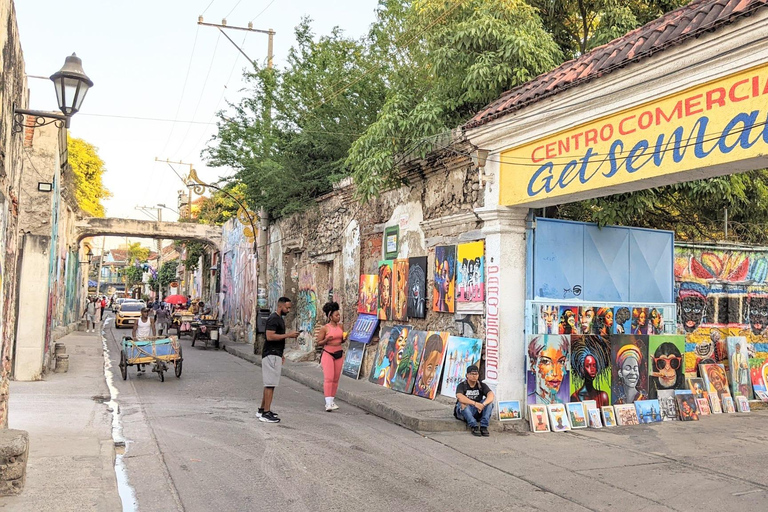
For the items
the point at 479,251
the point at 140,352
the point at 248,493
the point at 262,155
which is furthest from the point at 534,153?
the point at 262,155

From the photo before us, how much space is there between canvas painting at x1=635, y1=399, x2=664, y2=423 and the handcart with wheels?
9.09m

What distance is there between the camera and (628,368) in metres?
10.0

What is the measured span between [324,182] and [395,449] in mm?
11500

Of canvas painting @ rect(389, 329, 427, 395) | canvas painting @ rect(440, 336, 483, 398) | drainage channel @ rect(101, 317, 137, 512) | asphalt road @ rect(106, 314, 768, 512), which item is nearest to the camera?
drainage channel @ rect(101, 317, 137, 512)

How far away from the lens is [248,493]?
584 centimetres

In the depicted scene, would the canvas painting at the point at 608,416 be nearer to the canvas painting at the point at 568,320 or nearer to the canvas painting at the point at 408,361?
the canvas painting at the point at 568,320

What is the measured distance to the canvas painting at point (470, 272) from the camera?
33.1 feet

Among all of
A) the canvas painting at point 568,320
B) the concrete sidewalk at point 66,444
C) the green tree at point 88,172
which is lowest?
the concrete sidewalk at point 66,444

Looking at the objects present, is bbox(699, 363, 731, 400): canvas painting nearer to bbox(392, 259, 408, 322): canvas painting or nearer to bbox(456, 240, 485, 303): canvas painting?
bbox(456, 240, 485, 303): canvas painting

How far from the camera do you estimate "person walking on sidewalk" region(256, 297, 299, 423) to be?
30.6 feet

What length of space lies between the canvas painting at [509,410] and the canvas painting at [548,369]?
22 centimetres

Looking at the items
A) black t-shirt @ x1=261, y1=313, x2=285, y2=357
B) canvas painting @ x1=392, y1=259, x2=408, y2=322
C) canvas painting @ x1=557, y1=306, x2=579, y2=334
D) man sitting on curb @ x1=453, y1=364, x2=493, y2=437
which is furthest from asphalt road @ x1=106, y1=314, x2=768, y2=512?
canvas painting @ x1=392, y1=259, x2=408, y2=322

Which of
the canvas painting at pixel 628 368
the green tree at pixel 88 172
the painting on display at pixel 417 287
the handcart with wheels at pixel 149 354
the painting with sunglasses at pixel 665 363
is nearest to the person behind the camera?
the canvas painting at pixel 628 368

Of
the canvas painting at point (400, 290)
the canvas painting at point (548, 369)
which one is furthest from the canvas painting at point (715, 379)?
the canvas painting at point (400, 290)
